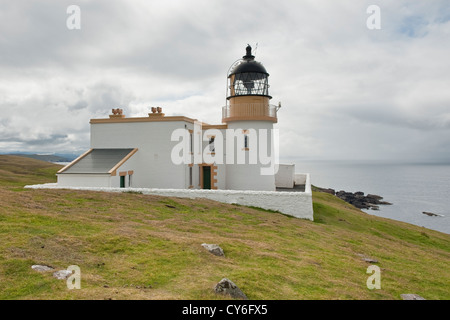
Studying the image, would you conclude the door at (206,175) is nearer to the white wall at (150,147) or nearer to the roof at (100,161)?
the white wall at (150,147)

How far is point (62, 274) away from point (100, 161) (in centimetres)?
1827

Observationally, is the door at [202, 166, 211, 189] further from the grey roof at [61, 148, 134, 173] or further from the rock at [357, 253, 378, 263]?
the rock at [357, 253, 378, 263]

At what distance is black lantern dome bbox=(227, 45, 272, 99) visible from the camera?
2681cm

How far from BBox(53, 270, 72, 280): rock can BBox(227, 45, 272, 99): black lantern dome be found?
21597 mm

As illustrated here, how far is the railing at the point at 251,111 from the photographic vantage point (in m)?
26.3

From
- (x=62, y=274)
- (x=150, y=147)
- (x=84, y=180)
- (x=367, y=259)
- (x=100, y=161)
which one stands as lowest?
(x=367, y=259)

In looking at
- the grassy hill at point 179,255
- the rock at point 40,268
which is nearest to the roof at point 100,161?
the grassy hill at point 179,255

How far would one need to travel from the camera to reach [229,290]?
6.82 meters

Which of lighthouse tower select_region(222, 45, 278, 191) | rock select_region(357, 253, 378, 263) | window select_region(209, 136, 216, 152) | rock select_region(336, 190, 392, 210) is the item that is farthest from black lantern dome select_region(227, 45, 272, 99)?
rock select_region(336, 190, 392, 210)

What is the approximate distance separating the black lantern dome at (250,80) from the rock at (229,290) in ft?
70.7

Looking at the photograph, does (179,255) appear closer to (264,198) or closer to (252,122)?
(264,198)

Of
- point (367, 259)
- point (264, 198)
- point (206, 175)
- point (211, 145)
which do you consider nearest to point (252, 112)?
point (211, 145)
